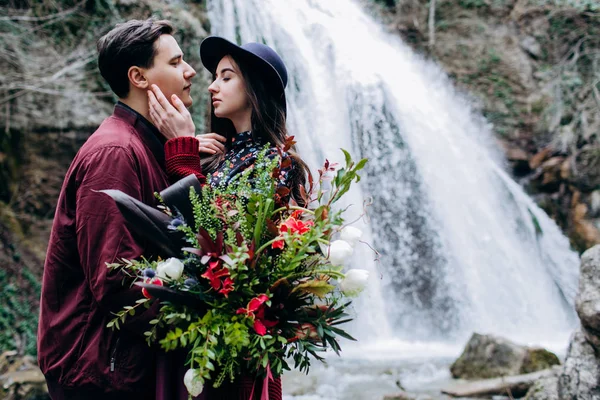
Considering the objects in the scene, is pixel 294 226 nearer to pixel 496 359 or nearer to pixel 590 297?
pixel 590 297

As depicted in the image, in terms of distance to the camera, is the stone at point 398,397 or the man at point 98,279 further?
the stone at point 398,397

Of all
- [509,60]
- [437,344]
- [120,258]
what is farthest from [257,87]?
[509,60]

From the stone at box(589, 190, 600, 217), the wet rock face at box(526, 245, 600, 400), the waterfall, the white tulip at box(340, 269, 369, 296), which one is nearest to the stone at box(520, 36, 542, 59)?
the waterfall

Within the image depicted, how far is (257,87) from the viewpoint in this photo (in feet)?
7.28

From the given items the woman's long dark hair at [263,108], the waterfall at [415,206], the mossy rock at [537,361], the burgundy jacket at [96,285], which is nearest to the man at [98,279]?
the burgundy jacket at [96,285]

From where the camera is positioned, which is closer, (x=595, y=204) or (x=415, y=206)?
(x=415, y=206)

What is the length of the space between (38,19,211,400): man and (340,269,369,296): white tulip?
0.53 metres

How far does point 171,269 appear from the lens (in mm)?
1491

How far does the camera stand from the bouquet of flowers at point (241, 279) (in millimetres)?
1490

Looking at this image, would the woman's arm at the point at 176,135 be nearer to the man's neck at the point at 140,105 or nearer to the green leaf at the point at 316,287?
the man's neck at the point at 140,105

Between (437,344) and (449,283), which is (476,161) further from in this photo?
(437,344)

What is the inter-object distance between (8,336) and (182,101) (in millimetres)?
5148

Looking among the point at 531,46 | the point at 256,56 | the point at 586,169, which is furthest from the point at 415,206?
the point at 256,56

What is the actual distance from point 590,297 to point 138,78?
260 cm
